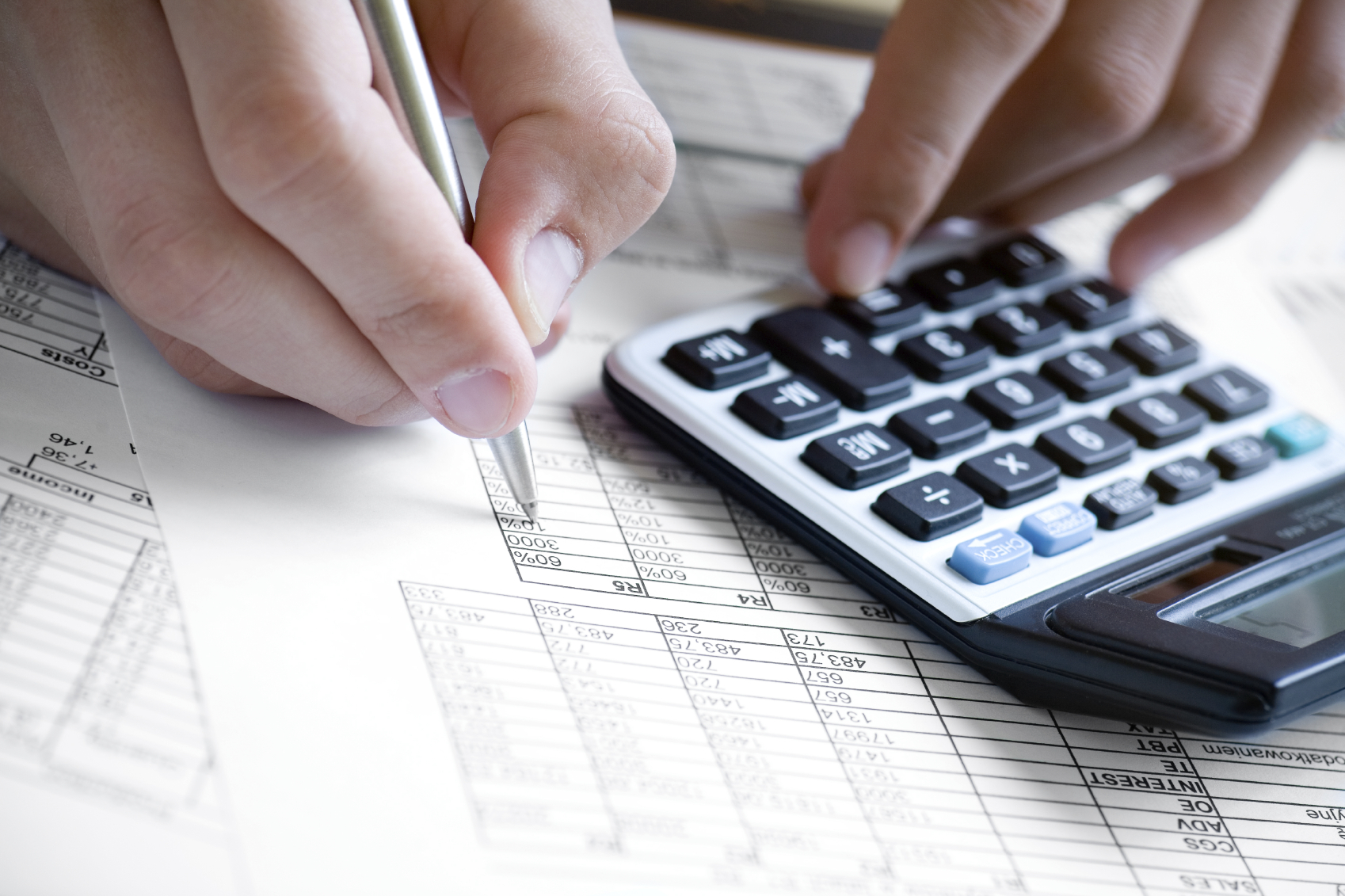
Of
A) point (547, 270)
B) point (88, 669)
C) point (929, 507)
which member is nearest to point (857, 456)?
point (929, 507)

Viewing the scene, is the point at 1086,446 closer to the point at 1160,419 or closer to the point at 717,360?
the point at 1160,419

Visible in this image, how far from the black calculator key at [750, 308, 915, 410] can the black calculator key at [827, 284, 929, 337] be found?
0.01 m

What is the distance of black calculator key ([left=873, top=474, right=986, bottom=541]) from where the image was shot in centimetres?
41

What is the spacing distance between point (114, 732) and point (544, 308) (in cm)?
19

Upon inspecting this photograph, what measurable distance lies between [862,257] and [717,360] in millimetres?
126

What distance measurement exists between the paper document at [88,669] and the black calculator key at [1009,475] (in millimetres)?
294

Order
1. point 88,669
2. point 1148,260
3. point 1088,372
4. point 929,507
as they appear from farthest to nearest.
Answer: point 1148,260 < point 1088,372 < point 929,507 < point 88,669

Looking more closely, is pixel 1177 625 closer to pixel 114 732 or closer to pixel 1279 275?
pixel 114 732

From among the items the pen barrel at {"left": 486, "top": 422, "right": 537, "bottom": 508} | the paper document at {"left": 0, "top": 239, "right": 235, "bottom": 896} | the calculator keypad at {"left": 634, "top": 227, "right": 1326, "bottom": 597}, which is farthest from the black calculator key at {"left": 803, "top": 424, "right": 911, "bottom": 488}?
the paper document at {"left": 0, "top": 239, "right": 235, "bottom": 896}

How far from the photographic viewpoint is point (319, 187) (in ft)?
1.01

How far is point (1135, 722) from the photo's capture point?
375 millimetres

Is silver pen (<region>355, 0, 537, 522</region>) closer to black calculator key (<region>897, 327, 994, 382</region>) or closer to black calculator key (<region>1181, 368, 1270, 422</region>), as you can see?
black calculator key (<region>897, 327, 994, 382</region>)

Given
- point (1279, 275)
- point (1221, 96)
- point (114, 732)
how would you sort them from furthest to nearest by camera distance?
point (1279, 275) < point (1221, 96) < point (114, 732)

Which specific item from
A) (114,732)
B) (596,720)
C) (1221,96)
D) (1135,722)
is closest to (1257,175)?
(1221,96)
